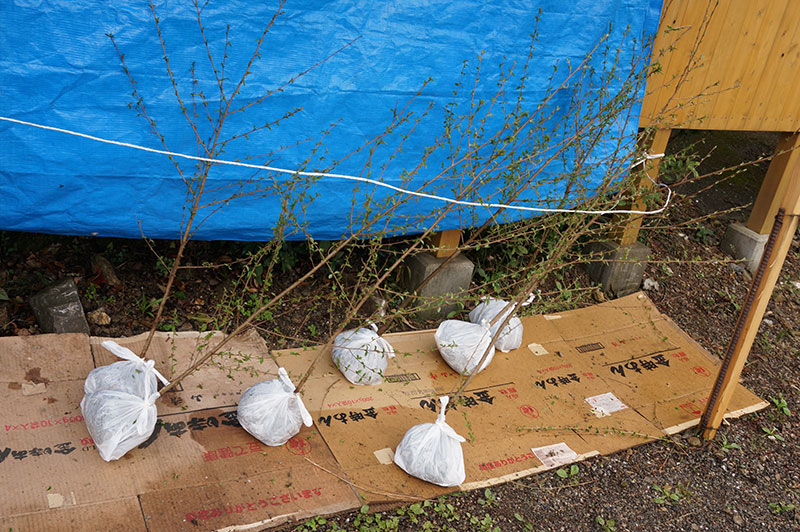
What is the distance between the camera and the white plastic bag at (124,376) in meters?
2.16

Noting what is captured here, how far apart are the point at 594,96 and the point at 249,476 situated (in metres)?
2.22

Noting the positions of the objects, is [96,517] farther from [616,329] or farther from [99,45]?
[616,329]

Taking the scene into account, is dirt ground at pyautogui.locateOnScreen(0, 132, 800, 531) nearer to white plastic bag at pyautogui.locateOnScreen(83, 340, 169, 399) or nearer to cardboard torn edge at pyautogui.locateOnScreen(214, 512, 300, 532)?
cardboard torn edge at pyautogui.locateOnScreen(214, 512, 300, 532)

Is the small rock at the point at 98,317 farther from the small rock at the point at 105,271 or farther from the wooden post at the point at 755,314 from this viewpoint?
the wooden post at the point at 755,314

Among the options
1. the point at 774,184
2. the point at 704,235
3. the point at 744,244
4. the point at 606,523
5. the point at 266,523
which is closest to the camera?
the point at 266,523

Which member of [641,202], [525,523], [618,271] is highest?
[641,202]

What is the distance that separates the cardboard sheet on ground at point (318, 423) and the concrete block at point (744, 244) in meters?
1.34

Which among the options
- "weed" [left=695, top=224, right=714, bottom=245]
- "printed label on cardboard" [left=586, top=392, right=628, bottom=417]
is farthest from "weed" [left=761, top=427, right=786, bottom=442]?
"weed" [left=695, top=224, right=714, bottom=245]

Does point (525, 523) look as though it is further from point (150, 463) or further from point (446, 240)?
point (446, 240)

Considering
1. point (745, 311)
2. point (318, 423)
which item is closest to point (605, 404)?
point (745, 311)

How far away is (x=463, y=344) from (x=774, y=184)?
8.49ft

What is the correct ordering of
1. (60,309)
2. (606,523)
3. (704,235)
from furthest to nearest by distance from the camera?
(704,235) → (60,309) → (606,523)

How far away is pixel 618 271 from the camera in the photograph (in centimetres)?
379

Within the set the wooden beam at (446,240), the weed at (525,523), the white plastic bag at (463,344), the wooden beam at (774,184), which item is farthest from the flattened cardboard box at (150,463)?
the wooden beam at (774,184)
